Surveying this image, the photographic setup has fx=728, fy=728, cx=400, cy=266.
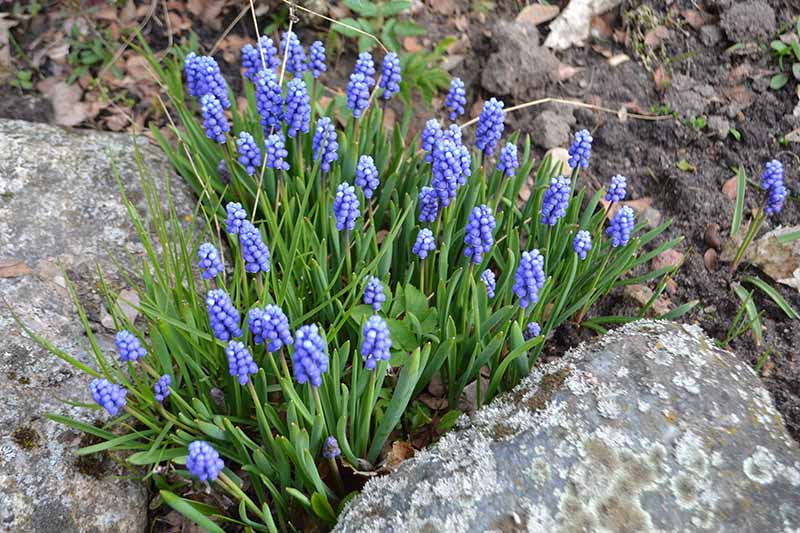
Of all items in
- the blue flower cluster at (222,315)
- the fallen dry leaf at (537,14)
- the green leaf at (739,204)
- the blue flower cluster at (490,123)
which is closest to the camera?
the blue flower cluster at (222,315)

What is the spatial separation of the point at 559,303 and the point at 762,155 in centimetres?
180

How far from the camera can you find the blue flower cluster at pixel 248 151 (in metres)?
2.83

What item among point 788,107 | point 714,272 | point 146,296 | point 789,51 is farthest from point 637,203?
point 146,296

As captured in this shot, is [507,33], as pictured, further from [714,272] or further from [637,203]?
[714,272]

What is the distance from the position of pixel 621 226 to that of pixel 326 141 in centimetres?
121

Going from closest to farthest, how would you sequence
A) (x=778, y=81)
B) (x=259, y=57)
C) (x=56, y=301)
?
1. (x=56, y=301)
2. (x=259, y=57)
3. (x=778, y=81)

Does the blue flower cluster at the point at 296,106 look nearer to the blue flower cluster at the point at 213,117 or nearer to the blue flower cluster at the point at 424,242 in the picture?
the blue flower cluster at the point at 213,117

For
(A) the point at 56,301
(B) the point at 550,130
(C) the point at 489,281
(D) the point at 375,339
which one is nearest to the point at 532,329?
(C) the point at 489,281

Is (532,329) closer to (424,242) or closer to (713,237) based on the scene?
(424,242)

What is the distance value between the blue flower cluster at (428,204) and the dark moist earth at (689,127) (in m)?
0.85

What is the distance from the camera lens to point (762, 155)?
3926 millimetres

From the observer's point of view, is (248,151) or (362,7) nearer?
(248,151)

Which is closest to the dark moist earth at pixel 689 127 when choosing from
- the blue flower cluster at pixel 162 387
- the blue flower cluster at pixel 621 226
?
the blue flower cluster at pixel 621 226

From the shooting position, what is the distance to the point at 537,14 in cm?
469
